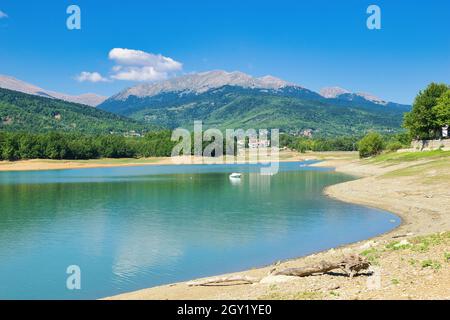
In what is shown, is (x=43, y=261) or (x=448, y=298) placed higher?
(x=448, y=298)

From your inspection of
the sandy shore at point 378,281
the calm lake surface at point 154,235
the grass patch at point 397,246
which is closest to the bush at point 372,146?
the calm lake surface at point 154,235

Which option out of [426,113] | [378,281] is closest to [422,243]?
[378,281]

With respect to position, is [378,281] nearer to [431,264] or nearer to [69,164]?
[431,264]

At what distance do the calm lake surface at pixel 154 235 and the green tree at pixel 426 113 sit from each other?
58.0 m

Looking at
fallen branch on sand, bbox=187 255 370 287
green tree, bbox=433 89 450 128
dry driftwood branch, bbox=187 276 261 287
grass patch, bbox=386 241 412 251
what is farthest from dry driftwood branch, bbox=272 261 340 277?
green tree, bbox=433 89 450 128

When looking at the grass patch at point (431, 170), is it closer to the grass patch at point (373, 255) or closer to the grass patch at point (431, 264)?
Answer: the grass patch at point (373, 255)

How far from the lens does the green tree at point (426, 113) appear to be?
113250 millimetres

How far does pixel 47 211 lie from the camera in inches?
2202

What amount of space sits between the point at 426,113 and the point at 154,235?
92987mm

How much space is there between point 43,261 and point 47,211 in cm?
2598
